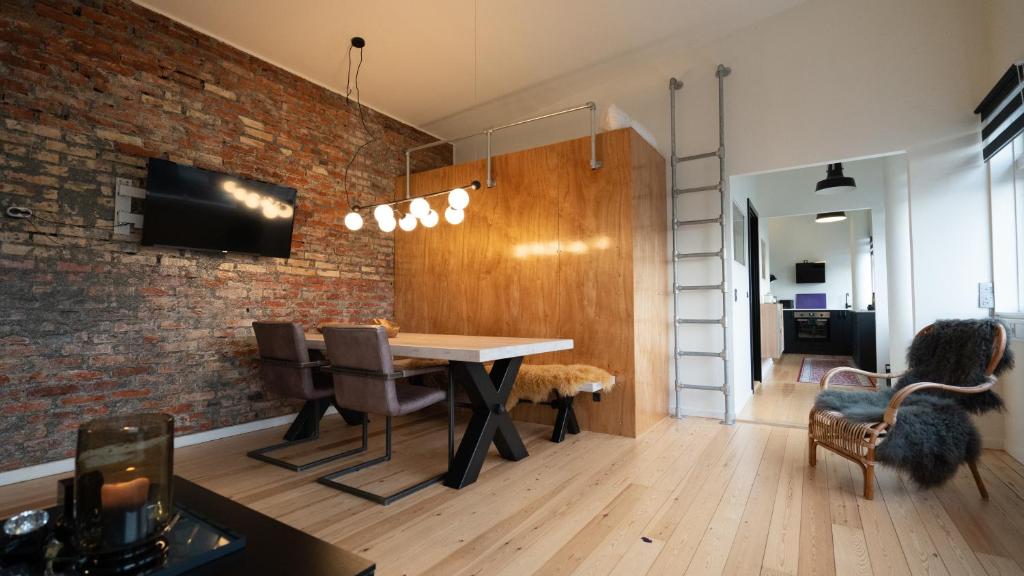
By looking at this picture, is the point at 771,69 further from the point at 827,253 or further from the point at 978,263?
the point at 827,253

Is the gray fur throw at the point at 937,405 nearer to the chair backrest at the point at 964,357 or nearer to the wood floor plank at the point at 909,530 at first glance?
the chair backrest at the point at 964,357

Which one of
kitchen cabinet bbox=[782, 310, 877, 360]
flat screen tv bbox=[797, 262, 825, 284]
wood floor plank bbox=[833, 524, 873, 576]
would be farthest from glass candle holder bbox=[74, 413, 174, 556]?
flat screen tv bbox=[797, 262, 825, 284]

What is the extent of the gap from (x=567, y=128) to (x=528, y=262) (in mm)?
1608

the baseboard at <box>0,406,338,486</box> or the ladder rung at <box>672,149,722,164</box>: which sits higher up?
the ladder rung at <box>672,149,722,164</box>

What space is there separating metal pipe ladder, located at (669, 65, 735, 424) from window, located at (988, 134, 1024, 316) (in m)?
1.57

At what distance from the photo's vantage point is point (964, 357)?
258 centimetres

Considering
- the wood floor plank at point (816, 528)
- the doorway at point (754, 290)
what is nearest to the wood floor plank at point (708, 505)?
the wood floor plank at point (816, 528)

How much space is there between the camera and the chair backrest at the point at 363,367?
8.05ft

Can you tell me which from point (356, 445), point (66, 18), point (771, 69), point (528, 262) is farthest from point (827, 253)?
point (66, 18)

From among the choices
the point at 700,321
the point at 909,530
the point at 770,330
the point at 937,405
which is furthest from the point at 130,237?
the point at 770,330

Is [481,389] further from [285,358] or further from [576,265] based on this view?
[576,265]

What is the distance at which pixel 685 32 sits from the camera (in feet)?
12.6

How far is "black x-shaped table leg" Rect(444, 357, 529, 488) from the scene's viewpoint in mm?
2656

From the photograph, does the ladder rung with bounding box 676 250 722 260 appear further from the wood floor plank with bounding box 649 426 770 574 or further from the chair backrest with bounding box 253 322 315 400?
the chair backrest with bounding box 253 322 315 400
